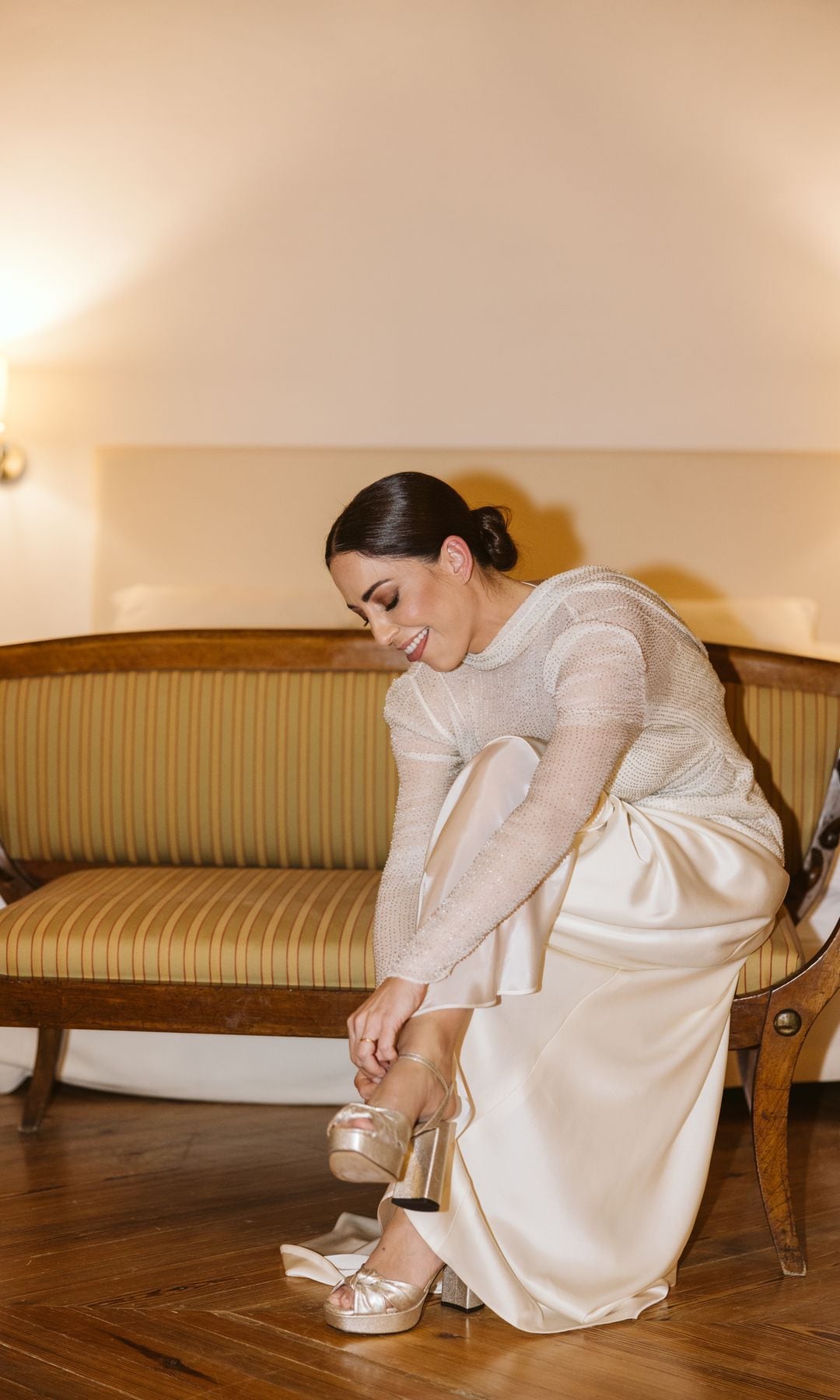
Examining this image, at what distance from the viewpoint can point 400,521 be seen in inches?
65.6

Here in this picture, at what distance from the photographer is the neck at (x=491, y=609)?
1.76m

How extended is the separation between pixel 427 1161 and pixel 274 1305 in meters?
0.32

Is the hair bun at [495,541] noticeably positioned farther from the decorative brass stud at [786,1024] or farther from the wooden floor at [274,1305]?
the wooden floor at [274,1305]

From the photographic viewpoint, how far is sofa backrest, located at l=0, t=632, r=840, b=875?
8.07ft

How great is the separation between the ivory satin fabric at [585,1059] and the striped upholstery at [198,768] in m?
0.83

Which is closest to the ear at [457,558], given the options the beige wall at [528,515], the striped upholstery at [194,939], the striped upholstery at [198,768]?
the striped upholstery at [194,939]

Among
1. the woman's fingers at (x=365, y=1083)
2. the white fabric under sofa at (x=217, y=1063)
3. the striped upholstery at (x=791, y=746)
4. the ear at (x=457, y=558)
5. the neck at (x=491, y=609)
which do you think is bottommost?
the white fabric under sofa at (x=217, y=1063)

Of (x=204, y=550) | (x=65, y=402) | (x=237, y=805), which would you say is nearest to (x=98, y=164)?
(x=65, y=402)

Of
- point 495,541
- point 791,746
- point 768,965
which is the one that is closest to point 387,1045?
point 768,965

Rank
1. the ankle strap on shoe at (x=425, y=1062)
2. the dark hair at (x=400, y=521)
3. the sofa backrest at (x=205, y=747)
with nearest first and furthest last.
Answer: the ankle strap on shoe at (x=425, y=1062) < the dark hair at (x=400, y=521) < the sofa backrest at (x=205, y=747)

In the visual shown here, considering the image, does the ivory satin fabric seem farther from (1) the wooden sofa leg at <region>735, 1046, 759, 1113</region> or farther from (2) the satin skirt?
(1) the wooden sofa leg at <region>735, 1046, 759, 1113</region>

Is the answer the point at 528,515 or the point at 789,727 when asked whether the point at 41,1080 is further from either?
the point at 528,515

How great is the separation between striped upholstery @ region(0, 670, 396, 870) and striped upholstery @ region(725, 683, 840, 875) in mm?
657

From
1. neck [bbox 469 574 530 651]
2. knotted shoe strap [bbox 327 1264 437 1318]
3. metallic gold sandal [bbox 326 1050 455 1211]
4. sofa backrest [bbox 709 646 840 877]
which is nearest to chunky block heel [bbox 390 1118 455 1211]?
metallic gold sandal [bbox 326 1050 455 1211]
